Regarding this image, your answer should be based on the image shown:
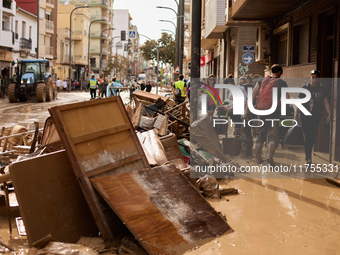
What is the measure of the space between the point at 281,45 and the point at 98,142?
37.9 feet

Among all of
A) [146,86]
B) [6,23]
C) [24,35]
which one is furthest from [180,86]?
[24,35]

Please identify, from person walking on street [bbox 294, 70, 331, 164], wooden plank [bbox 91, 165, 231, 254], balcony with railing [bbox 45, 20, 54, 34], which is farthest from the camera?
balcony with railing [bbox 45, 20, 54, 34]

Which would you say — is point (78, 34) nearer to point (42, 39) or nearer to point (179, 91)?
point (42, 39)

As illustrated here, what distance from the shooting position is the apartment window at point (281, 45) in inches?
573

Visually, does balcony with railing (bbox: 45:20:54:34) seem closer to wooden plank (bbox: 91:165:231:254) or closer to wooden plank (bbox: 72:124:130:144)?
Result: wooden plank (bbox: 72:124:130:144)

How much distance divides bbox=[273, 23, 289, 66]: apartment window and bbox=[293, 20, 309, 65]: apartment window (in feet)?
1.77

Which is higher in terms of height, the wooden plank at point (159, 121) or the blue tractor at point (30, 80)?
the blue tractor at point (30, 80)

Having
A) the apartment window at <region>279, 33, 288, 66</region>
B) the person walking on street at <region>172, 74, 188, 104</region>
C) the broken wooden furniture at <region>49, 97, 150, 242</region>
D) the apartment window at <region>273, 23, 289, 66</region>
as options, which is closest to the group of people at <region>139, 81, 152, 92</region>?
the person walking on street at <region>172, 74, 188, 104</region>

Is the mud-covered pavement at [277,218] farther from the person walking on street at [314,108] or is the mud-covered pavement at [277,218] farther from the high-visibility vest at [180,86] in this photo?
the high-visibility vest at [180,86]

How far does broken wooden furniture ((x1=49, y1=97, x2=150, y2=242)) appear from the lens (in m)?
4.94

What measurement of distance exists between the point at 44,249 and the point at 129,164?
1465mm

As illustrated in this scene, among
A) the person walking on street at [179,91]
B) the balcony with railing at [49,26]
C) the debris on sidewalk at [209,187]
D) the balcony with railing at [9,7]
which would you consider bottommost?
the debris on sidewalk at [209,187]

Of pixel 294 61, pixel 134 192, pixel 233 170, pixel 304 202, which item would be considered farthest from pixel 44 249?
pixel 294 61

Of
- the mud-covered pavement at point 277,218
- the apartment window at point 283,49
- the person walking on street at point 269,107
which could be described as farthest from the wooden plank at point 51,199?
the apartment window at point 283,49
